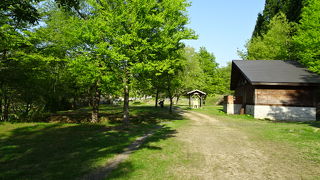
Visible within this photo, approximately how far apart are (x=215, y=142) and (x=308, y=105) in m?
16.4

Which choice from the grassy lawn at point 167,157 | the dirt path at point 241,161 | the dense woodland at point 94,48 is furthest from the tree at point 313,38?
the dirt path at point 241,161

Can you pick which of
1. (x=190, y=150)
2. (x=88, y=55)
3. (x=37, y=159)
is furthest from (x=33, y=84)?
(x=190, y=150)

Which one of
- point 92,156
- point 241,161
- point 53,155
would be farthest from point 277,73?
point 53,155

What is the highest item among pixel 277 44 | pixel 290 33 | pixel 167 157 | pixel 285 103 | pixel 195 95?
pixel 290 33

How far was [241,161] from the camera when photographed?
7242 mm

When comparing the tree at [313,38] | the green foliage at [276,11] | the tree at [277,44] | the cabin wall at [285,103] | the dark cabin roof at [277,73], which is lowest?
the cabin wall at [285,103]

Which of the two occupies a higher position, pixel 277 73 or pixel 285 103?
pixel 277 73

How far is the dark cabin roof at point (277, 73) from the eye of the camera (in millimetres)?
20547

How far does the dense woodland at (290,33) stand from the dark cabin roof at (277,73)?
1157mm

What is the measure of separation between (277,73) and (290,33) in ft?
80.7

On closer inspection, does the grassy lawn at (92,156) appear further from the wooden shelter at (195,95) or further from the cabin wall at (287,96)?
the wooden shelter at (195,95)

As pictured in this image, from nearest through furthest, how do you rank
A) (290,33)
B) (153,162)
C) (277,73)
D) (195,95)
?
(153,162)
(277,73)
(290,33)
(195,95)

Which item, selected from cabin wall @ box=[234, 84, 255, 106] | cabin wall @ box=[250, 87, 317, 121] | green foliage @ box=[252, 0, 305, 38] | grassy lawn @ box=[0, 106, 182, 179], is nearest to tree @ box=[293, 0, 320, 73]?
cabin wall @ box=[250, 87, 317, 121]

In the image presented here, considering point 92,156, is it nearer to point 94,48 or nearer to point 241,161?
point 241,161
